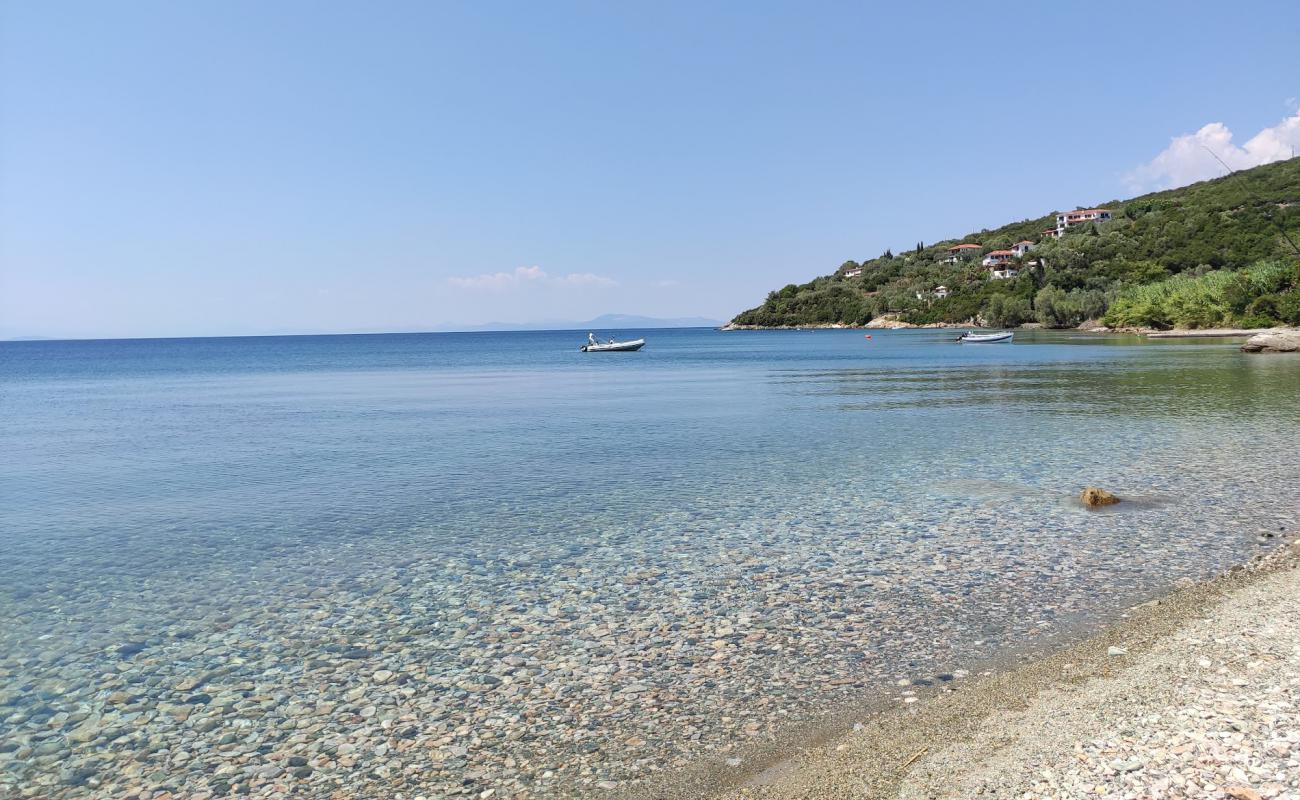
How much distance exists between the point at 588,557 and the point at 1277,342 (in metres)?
75.9

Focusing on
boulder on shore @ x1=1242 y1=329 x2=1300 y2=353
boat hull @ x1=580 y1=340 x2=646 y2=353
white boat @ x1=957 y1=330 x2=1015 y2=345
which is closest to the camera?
boulder on shore @ x1=1242 y1=329 x2=1300 y2=353

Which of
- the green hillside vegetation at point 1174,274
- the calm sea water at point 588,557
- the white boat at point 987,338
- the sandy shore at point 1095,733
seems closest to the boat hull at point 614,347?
the white boat at point 987,338

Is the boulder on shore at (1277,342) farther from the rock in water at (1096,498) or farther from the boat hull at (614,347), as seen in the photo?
the boat hull at (614,347)

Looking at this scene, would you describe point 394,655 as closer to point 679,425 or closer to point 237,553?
point 237,553

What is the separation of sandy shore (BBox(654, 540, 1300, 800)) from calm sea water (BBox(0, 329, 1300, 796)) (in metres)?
0.83

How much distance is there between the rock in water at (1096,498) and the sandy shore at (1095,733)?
7.46 metres

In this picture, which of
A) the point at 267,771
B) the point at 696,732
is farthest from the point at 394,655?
the point at 696,732

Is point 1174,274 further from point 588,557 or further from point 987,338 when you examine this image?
point 588,557

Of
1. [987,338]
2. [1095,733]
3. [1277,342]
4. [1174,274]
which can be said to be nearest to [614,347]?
[987,338]

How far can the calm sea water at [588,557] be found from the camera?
8.83 metres

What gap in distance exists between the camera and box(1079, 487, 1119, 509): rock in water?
16906 millimetres

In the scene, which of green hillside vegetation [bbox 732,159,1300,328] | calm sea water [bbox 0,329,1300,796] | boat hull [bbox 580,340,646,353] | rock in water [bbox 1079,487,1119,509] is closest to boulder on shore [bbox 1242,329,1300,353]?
green hillside vegetation [bbox 732,159,1300,328]

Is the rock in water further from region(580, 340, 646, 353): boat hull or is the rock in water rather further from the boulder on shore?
region(580, 340, 646, 353): boat hull

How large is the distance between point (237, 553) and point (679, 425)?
21101 millimetres
